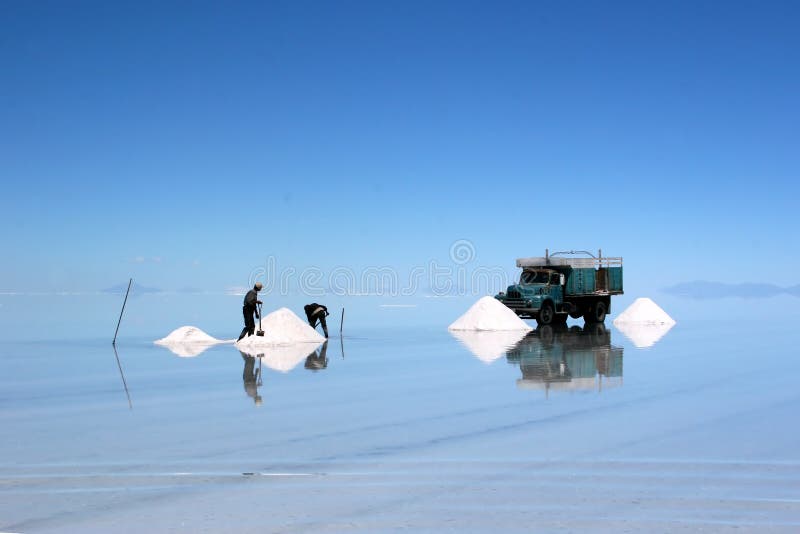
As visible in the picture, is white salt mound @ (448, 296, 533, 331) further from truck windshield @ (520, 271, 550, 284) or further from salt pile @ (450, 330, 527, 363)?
truck windshield @ (520, 271, 550, 284)

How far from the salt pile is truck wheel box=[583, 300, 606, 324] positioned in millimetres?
7245

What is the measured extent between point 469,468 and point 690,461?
6.76ft

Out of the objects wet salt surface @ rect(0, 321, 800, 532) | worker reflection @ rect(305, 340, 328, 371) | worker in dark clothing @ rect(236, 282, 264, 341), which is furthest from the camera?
worker in dark clothing @ rect(236, 282, 264, 341)

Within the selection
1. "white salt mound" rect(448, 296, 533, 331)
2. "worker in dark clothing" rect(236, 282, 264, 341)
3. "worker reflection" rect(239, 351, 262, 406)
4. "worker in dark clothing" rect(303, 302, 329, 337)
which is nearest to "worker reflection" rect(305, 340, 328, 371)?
"worker reflection" rect(239, 351, 262, 406)

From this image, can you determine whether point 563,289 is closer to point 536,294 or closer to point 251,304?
point 536,294

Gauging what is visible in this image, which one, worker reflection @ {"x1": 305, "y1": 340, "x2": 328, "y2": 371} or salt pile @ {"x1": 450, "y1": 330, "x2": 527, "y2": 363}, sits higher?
salt pile @ {"x1": 450, "y1": 330, "x2": 527, "y2": 363}

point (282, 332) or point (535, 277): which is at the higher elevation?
point (535, 277)

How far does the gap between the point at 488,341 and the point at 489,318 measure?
4685 millimetres

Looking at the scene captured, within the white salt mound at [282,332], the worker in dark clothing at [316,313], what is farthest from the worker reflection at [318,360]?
the worker in dark clothing at [316,313]

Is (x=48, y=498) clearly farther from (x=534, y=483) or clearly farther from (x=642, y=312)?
(x=642, y=312)

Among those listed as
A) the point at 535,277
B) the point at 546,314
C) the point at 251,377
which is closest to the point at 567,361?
the point at 251,377

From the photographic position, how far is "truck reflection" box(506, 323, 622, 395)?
1328 cm

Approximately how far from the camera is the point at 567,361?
16.9 metres

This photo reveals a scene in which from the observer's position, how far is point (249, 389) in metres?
12.8
